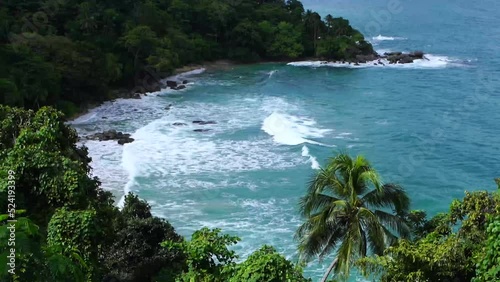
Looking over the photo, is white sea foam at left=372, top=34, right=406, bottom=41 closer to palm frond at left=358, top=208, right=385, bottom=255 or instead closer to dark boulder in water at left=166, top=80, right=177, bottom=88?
dark boulder in water at left=166, top=80, right=177, bottom=88

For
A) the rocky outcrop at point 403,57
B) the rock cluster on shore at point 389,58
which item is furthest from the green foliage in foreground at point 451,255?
the rocky outcrop at point 403,57

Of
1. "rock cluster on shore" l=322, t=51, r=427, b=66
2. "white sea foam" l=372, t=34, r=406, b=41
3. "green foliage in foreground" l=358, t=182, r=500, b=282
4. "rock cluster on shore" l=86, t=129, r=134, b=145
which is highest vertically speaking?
"white sea foam" l=372, t=34, r=406, b=41

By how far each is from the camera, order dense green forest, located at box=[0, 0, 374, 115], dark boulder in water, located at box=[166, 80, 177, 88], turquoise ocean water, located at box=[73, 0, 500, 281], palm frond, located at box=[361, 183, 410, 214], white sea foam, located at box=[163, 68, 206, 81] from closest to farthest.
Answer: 1. palm frond, located at box=[361, 183, 410, 214]
2. turquoise ocean water, located at box=[73, 0, 500, 281]
3. dense green forest, located at box=[0, 0, 374, 115]
4. dark boulder in water, located at box=[166, 80, 177, 88]
5. white sea foam, located at box=[163, 68, 206, 81]

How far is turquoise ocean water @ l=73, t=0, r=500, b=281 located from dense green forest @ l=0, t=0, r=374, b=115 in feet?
11.1

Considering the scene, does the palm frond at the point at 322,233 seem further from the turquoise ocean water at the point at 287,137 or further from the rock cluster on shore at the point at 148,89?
the rock cluster on shore at the point at 148,89

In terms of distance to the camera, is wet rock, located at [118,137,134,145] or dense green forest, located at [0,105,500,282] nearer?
dense green forest, located at [0,105,500,282]

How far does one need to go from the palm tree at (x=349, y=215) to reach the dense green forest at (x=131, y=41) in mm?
30830

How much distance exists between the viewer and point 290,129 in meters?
42.7

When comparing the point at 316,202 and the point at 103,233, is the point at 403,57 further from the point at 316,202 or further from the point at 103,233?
the point at 103,233

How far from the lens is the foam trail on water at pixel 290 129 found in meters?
40.0

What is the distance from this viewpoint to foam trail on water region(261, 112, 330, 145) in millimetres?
40000

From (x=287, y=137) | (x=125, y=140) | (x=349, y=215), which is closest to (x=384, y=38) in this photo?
(x=287, y=137)

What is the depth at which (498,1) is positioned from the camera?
452ft

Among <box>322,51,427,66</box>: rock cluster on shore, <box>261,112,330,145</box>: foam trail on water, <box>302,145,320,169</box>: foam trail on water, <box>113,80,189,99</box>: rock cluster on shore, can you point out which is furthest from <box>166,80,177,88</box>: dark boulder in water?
<box>322,51,427,66</box>: rock cluster on shore
